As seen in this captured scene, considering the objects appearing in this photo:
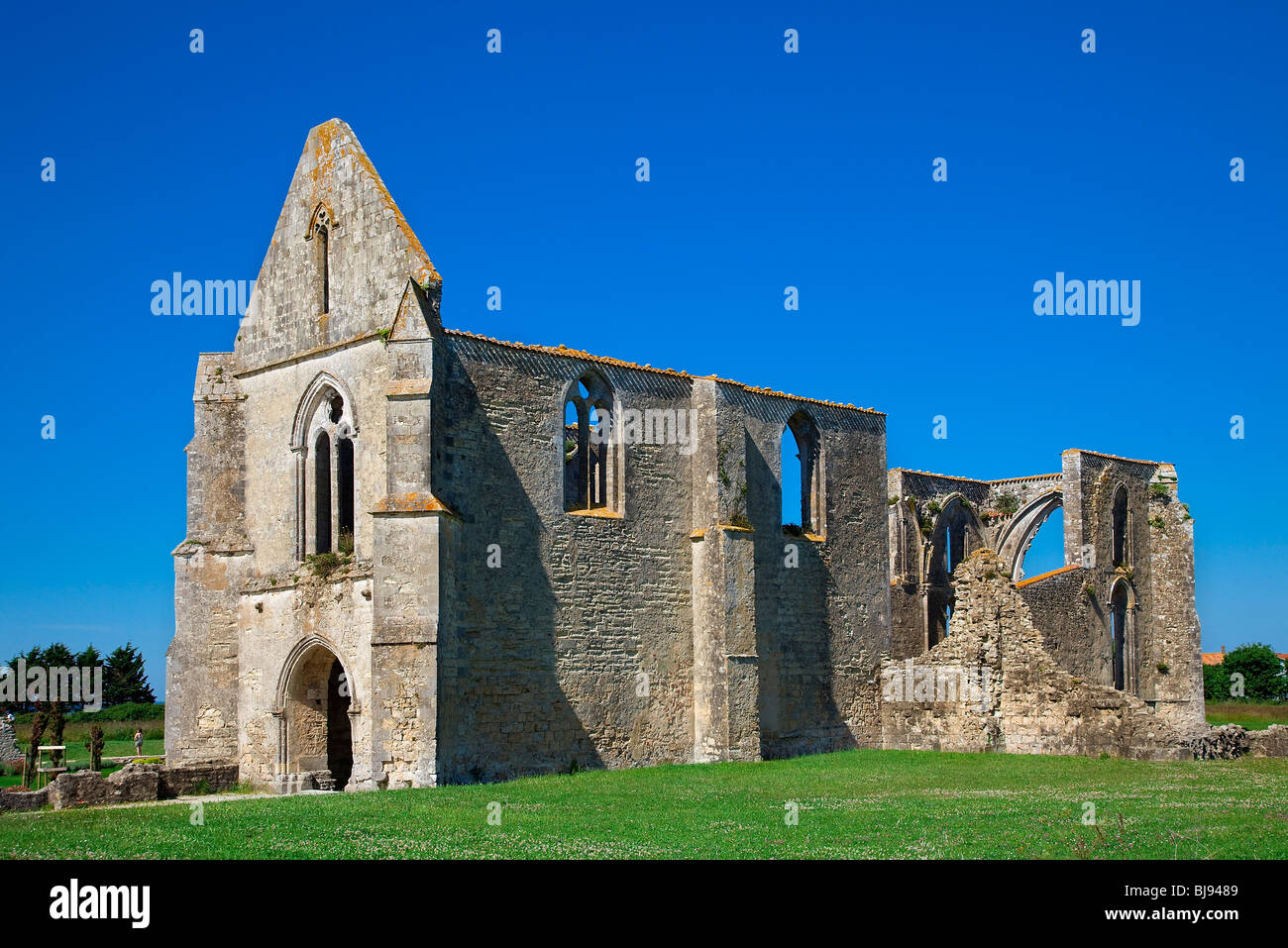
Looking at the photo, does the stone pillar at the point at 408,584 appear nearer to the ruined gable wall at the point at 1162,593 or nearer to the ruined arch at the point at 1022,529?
the ruined arch at the point at 1022,529

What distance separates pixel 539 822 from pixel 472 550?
706 cm

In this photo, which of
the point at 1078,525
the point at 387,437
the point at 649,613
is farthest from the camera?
the point at 1078,525

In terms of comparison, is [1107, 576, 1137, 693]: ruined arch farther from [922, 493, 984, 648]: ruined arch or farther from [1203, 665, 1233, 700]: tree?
[1203, 665, 1233, 700]: tree

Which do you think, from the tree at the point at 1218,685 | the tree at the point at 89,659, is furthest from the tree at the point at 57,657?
the tree at the point at 1218,685

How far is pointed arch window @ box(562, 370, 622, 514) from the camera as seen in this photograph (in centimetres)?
2298

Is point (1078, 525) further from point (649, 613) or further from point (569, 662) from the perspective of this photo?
point (569, 662)

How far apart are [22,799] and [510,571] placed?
790 cm

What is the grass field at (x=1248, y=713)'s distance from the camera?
38.1 meters

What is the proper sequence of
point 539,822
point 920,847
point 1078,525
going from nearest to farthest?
point 920,847 < point 539,822 < point 1078,525

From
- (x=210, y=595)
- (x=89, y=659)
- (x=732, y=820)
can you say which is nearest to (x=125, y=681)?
(x=89, y=659)

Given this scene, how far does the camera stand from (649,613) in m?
23.5

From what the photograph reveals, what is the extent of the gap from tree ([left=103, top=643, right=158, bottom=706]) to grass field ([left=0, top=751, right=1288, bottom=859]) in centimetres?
3746

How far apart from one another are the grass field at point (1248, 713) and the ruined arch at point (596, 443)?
22899mm
